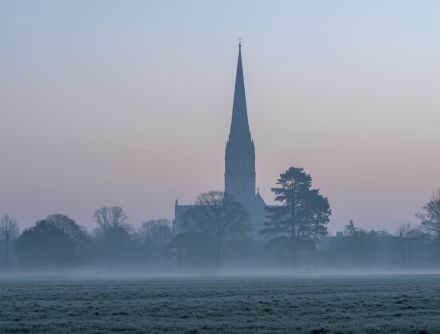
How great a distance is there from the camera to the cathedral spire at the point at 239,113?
185000mm

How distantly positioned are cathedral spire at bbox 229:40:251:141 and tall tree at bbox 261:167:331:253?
3164 inches

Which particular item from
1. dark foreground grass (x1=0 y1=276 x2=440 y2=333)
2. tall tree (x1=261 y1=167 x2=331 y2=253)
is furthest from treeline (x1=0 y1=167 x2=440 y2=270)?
dark foreground grass (x1=0 y1=276 x2=440 y2=333)

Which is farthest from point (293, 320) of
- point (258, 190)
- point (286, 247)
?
point (258, 190)

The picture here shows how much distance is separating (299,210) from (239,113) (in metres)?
84.1

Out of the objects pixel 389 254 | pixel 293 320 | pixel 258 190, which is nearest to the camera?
pixel 293 320

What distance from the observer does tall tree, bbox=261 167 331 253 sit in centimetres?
10419

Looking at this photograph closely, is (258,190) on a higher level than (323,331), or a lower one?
higher

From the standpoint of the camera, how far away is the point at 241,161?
19212cm

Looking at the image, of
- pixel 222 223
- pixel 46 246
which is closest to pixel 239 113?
pixel 222 223

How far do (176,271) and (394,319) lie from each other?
82509 mm

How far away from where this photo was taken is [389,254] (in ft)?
391

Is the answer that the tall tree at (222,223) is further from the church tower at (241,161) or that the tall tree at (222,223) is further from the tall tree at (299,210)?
the church tower at (241,161)

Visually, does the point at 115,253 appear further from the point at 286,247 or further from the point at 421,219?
the point at 421,219

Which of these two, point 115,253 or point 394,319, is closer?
point 394,319
